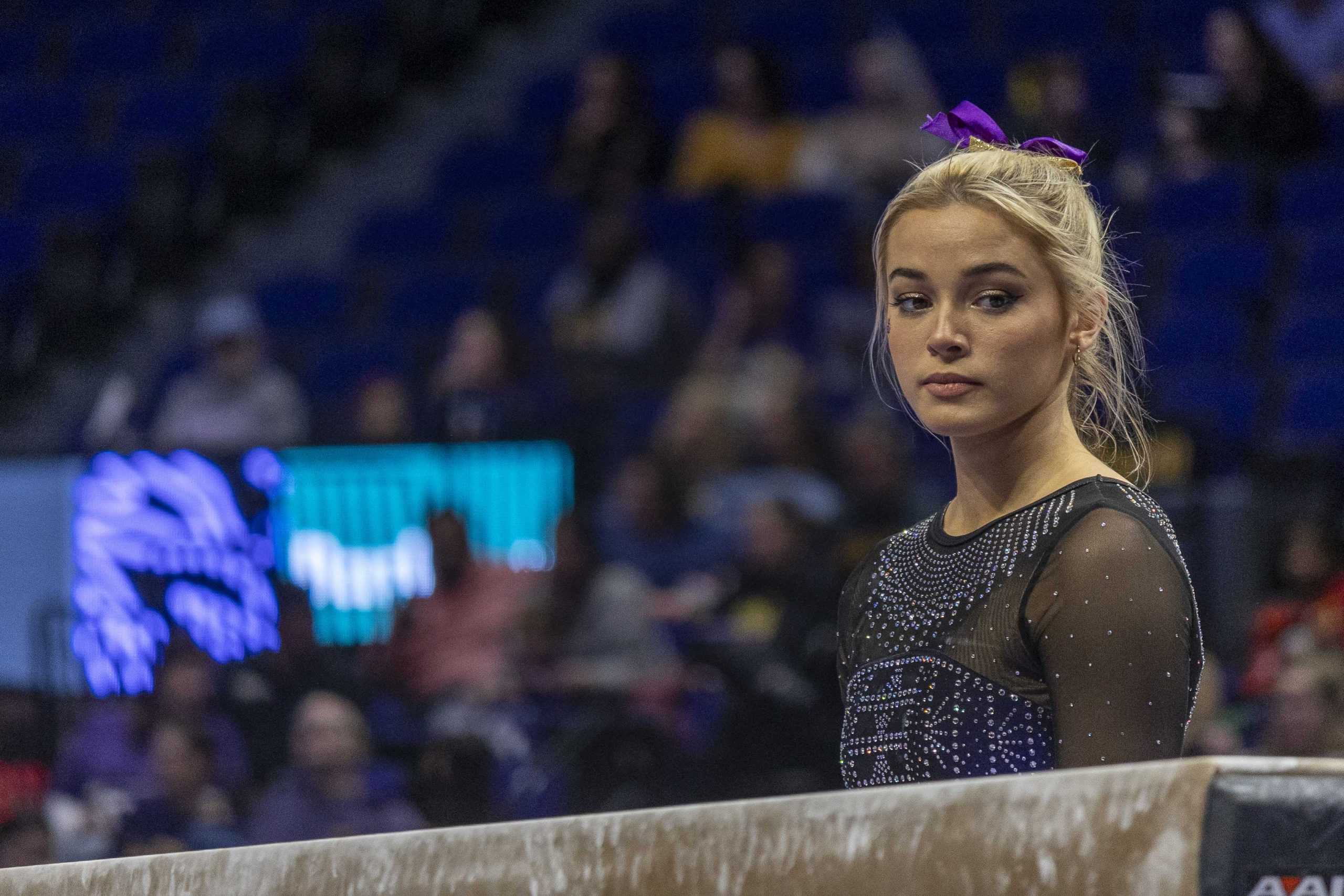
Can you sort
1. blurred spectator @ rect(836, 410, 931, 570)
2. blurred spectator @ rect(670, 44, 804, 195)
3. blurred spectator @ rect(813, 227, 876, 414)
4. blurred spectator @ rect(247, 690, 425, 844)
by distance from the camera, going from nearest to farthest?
blurred spectator @ rect(247, 690, 425, 844), blurred spectator @ rect(836, 410, 931, 570), blurred spectator @ rect(813, 227, 876, 414), blurred spectator @ rect(670, 44, 804, 195)

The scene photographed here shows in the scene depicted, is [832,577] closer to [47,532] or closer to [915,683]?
[47,532]

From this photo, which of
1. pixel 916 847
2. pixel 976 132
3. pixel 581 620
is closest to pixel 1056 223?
pixel 976 132

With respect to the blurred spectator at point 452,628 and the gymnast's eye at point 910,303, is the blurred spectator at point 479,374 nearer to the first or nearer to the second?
the blurred spectator at point 452,628

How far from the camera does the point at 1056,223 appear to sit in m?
1.16

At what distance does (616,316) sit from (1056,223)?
401cm

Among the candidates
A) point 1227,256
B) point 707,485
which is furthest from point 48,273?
point 1227,256

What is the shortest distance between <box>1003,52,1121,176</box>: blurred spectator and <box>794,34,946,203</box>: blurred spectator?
0.30 meters

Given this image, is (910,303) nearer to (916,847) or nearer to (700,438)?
(916,847)

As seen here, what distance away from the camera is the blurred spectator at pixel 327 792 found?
3.67 m

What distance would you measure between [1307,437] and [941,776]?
138 inches

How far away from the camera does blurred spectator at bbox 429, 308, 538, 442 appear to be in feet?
14.8

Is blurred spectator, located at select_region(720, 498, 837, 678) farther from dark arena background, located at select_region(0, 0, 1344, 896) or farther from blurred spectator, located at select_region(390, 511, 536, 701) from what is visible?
blurred spectator, located at select_region(390, 511, 536, 701)

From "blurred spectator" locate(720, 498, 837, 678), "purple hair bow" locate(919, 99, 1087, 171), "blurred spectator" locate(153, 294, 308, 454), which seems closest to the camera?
"purple hair bow" locate(919, 99, 1087, 171)

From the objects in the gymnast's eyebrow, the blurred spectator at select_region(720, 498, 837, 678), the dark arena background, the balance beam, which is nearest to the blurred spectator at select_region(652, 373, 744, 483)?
the dark arena background
